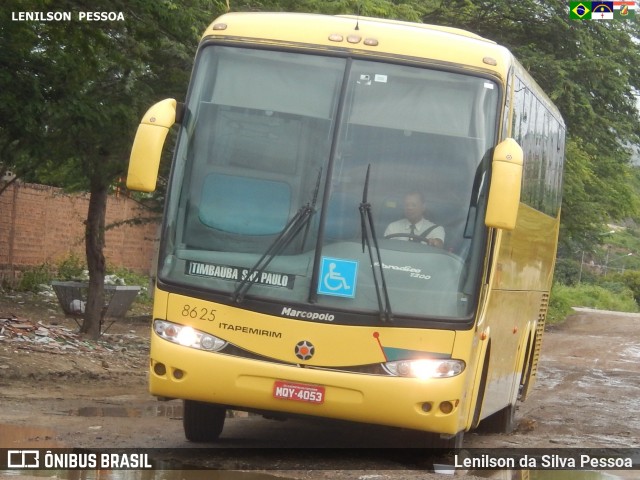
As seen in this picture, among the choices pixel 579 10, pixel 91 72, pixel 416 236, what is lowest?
pixel 416 236

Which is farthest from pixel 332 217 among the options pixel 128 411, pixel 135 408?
pixel 135 408

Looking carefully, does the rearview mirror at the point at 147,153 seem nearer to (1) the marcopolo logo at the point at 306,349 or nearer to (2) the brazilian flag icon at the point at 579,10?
(1) the marcopolo logo at the point at 306,349

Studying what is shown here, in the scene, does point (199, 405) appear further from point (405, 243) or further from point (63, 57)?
point (63, 57)

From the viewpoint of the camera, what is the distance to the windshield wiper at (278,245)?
8.21m

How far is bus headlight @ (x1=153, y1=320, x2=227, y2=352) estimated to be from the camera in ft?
27.0

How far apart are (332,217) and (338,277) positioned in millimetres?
443

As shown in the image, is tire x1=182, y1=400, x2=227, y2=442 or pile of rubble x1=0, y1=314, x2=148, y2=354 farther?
pile of rubble x1=0, y1=314, x2=148, y2=354

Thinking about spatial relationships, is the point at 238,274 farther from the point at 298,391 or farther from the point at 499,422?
the point at 499,422

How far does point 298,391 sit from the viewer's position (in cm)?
809

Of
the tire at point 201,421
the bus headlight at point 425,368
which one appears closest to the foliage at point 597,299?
the tire at point 201,421

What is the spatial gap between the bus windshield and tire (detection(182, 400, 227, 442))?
125 centimetres

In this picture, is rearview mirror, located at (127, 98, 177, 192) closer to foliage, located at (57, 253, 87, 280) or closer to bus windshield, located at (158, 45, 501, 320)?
bus windshield, located at (158, 45, 501, 320)

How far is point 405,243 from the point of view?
8.28 meters

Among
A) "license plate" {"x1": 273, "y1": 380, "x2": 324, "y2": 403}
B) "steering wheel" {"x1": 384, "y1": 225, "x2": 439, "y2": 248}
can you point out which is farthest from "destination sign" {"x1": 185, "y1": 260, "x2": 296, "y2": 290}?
"steering wheel" {"x1": 384, "y1": 225, "x2": 439, "y2": 248}
